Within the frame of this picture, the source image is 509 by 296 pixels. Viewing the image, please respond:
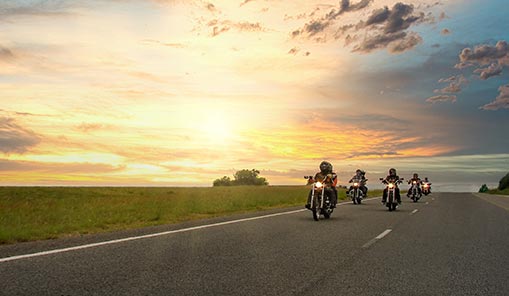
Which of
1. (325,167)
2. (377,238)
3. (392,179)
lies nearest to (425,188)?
(392,179)

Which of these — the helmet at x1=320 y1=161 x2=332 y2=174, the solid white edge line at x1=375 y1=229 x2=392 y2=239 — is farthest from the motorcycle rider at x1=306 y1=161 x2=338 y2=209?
the solid white edge line at x1=375 y1=229 x2=392 y2=239

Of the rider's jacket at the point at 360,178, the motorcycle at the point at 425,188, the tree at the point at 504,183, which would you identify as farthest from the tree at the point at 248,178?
the rider's jacket at the point at 360,178

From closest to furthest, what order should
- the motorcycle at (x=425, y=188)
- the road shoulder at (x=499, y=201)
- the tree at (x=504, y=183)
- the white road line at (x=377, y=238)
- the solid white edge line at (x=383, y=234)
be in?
the white road line at (x=377, y=238)
the solid white edge line at (x=383, y=234)
the road shoulder at (x=499, y=201)
the motorcycle at (x=425, y=188)
the tree at (x=504, y=183)

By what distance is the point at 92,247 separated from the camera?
9.19 meters

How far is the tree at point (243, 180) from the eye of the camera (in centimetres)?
13212

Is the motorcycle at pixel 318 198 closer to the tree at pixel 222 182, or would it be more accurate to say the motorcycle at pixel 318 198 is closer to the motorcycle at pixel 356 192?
the motorcycle at pixel 356 192

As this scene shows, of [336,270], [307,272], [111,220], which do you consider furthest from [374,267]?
[111,220]

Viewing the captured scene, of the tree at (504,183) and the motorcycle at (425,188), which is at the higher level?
the tree at (504,183)

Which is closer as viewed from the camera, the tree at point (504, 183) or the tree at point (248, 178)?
the tree at point (504, 183)

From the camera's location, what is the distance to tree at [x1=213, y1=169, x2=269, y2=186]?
5202 inches

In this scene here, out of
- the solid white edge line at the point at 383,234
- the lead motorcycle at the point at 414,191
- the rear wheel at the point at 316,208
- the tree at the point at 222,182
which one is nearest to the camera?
the solid white edge line at the point at 383,234

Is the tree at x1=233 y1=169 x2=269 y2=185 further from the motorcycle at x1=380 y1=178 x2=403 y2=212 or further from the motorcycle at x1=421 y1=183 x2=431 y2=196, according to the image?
the motorcycle at x1=380 y1=178 x2=403 y2=212

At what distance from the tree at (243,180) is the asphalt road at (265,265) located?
393 ft

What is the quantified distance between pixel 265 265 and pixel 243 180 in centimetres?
12537
